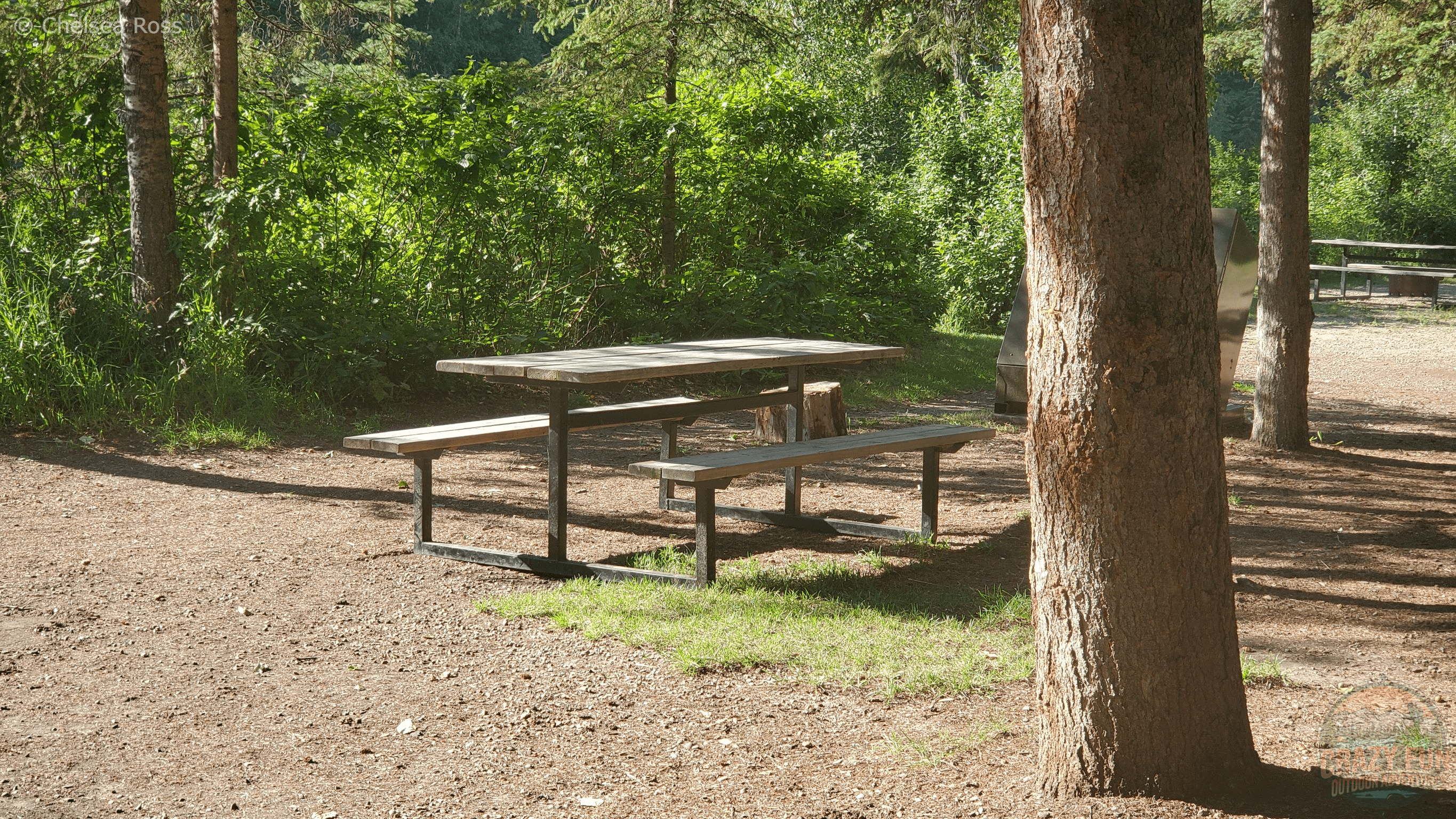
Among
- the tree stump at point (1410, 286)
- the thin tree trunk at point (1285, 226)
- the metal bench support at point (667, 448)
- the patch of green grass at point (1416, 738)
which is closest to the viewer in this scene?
the patch of green grass at point (1416, 738)

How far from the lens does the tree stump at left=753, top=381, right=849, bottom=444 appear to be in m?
7.89

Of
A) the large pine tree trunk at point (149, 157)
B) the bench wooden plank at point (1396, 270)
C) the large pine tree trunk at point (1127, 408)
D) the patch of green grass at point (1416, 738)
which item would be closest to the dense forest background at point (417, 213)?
the large pine tree trunk at point (149, 157)

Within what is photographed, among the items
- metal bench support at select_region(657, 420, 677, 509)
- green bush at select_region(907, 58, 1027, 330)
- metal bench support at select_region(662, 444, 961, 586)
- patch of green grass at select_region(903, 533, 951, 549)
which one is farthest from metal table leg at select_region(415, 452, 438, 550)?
green bush at select_region(907, 58, 1027, 330)

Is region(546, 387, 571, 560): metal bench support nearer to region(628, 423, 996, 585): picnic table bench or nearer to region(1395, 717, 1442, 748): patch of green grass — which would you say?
Answer: region(628, 423, 996, 585): picnic table bench

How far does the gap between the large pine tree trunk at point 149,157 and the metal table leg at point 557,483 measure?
4.69 metres

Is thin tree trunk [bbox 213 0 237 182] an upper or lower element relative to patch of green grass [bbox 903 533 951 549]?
upper

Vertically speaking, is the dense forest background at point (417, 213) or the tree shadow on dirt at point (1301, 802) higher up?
the dense forest background at point (417, 213)

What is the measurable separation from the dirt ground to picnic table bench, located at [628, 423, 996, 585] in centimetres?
10

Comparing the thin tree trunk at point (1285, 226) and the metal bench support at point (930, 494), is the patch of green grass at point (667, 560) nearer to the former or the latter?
the metal bench support at point (930, 494)

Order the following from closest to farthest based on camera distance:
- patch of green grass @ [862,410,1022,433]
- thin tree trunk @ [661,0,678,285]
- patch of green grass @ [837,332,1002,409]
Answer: patch of green grass @ [862,410,1022,433], patch of green grass @ [837,332,1002,409], thin tree trunk @ [661,0,678,285]

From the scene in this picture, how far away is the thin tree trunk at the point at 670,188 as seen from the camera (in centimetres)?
1091

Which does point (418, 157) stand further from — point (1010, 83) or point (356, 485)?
point (1010, 83)

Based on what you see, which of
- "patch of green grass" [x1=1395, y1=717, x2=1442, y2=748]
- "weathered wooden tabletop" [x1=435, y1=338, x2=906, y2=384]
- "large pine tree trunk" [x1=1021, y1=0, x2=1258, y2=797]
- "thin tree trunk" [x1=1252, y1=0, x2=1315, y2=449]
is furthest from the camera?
"thin tree trunk" [x1=1252, y1=0, x2=1315, y2=449]

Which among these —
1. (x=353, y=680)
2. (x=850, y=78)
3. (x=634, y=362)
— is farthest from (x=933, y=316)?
(x=850, y=78)
